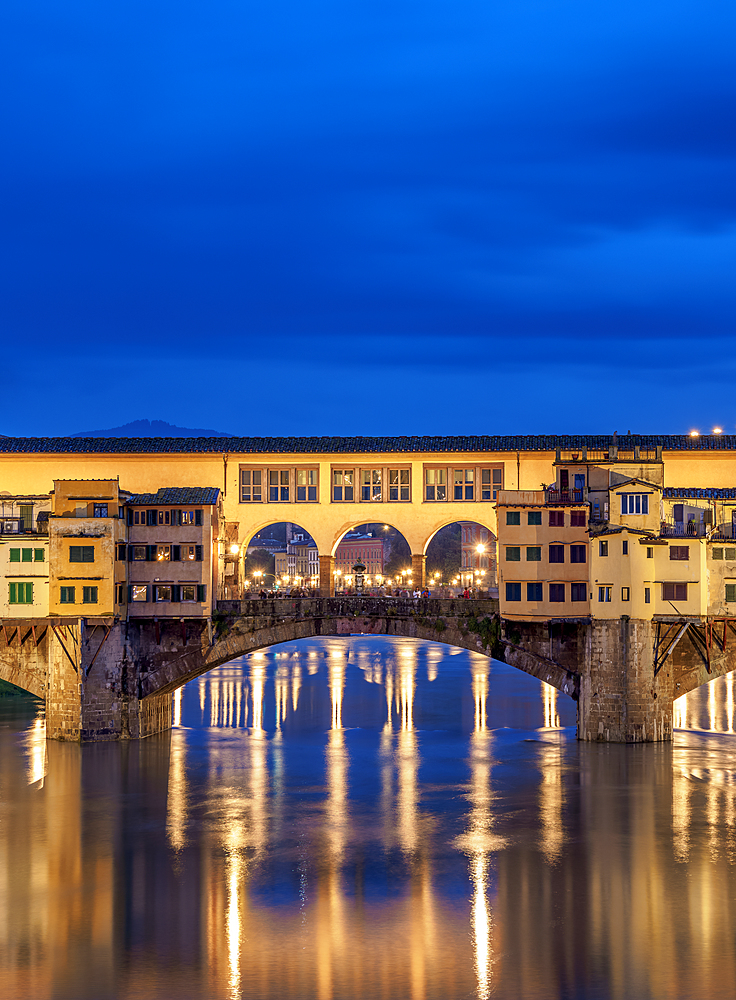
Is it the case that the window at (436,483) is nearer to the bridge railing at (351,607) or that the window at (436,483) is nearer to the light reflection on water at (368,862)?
the bridge railing at (351,607)

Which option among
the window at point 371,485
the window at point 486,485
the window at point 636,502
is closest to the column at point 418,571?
the window at point 371,485

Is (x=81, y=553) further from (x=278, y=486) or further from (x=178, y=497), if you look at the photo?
(x=278, y=486)

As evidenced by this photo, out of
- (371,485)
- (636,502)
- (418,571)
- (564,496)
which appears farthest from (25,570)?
(636,502)

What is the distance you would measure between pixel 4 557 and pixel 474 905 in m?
33.9

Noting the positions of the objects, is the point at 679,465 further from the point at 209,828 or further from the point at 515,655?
the point at 209,828

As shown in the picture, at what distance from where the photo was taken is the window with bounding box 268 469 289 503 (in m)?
74.8

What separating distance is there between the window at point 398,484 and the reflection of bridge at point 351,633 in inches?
504

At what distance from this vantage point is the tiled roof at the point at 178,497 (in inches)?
2477

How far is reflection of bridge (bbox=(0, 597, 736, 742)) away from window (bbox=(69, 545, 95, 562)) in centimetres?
309

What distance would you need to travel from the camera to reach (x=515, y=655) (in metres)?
61.5

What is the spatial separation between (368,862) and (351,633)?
17.2 meters

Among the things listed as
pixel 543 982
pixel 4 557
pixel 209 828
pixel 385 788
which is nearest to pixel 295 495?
pixel 4 557

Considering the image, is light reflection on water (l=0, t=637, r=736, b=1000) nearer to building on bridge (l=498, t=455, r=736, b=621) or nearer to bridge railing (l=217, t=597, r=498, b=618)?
building on bridge (l=498, t=455, r=736, b=621)

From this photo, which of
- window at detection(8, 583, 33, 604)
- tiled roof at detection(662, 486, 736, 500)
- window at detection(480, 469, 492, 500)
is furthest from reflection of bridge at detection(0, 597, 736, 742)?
window at detection(480, 469, 492, 500)
